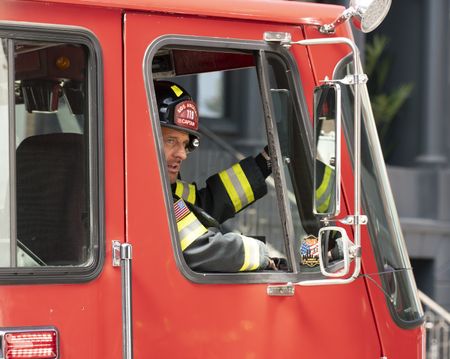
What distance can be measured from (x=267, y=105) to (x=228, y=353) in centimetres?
83

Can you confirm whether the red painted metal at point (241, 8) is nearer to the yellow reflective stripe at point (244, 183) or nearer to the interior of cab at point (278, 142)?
the interior of cab at point (278, 142)

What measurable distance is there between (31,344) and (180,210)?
0.68 m

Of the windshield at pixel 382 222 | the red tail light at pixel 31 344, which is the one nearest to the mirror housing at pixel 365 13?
the windshield at pixel 382 222

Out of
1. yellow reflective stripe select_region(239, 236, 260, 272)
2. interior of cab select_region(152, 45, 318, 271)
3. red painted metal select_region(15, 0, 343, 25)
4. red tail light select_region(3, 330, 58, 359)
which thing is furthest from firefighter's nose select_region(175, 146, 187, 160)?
red tail light select_region(3, 330, 58, 359)

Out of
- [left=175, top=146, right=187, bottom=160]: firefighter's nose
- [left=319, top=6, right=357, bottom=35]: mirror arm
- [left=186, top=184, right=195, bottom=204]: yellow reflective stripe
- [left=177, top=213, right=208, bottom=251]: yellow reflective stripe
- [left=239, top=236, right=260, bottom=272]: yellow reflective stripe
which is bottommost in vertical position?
[left=239, top=236, right=260, bottom=272]: yellow reflective stripe

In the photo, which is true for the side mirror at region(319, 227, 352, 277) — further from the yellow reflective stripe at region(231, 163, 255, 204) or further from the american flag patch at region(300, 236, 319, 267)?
the yellow reflective stripe at region(231, 163, 255, 204)

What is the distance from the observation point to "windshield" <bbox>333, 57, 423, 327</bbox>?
3775 millimetres

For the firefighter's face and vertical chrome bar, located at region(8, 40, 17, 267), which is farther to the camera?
the firefighter's face

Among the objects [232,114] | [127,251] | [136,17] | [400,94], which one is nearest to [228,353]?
[127,251]

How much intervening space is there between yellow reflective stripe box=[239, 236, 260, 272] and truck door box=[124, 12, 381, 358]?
51 millimetres

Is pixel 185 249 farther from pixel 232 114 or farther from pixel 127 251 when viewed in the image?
pixel 232 114

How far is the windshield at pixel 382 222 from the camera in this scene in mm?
3775

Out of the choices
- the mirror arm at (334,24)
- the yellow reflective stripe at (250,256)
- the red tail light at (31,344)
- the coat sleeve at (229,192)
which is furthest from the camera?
the coat sleeve at (229,192)

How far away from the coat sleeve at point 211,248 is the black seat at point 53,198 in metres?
0.35
